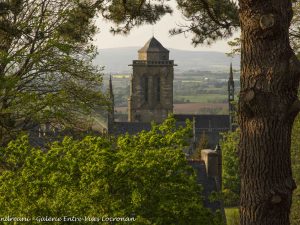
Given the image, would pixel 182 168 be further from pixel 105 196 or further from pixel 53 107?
pixel 53 107

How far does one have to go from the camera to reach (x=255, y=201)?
277 inches

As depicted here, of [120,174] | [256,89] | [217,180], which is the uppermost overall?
[256,89]

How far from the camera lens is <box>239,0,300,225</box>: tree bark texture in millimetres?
6992

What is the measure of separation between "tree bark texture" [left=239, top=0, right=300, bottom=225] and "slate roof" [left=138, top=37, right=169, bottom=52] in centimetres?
7839

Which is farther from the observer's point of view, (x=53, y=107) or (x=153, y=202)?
(x=53, y=107)

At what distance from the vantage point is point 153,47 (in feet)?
283

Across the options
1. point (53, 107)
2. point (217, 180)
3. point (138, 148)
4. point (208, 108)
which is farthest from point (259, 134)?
point (208, 108)

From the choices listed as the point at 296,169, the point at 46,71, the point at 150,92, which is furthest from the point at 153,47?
the point at 46,71

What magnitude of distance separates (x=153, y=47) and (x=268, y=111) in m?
79.7

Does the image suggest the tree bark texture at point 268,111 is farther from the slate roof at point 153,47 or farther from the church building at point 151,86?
the slate roof at point 153,47

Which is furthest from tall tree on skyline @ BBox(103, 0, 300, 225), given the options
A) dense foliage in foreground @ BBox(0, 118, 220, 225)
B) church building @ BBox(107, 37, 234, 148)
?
church building @ BBox(107, 37, 234, 148)

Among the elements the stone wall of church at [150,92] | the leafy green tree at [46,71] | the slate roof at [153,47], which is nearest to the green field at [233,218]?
the leafy green tree at [46,71]

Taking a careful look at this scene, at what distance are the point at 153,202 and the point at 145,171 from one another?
0.58 metres

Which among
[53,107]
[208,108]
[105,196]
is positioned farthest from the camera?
[208,108]
